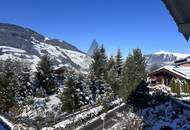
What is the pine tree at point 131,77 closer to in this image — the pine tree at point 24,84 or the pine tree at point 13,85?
the pine tree at point 13,85

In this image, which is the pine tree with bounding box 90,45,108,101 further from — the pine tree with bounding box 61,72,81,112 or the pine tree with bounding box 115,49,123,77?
the pine tree with bounding box 61,72,81,112

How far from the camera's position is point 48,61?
70.2m

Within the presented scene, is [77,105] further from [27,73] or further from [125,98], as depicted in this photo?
[27,73]

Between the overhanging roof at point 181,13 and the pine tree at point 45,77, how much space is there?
62.5m

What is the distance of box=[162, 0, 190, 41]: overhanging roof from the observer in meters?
6.17

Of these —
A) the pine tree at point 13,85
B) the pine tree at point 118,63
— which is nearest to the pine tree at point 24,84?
the pine tree at point 13,85

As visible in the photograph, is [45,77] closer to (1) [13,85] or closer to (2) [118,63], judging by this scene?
(1) [13,85]

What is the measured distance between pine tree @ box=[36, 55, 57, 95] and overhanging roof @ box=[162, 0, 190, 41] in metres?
62.5

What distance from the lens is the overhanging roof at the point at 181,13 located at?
617 centimetres

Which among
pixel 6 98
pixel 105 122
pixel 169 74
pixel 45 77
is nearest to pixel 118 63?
pixel 169 74

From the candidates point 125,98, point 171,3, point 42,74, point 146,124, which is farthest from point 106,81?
point 171,3

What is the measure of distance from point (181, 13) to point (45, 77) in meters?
62.9

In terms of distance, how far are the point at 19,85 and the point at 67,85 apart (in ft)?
35.1

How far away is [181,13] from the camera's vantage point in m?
6.49
